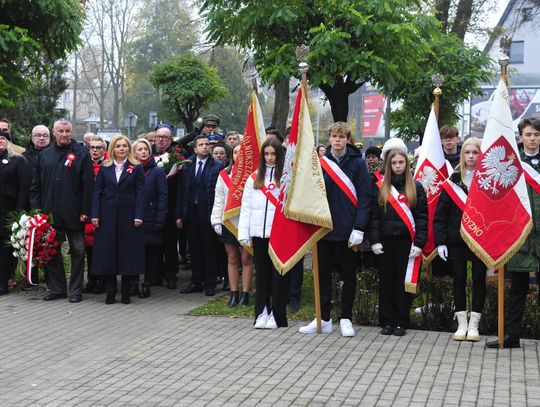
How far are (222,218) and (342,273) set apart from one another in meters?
1.90

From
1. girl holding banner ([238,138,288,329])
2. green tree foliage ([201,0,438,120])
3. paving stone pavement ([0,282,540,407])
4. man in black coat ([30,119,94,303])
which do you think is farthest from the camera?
green tree foliage ([201,0,438,120])

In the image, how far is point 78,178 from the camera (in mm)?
11477

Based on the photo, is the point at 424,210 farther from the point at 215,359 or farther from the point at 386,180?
the point at 215,359

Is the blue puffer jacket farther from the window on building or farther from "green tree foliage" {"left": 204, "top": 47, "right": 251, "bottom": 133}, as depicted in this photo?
the window on building

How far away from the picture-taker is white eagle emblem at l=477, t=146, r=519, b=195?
27.8 feet

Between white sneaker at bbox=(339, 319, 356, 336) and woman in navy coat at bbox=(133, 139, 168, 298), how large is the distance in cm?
336

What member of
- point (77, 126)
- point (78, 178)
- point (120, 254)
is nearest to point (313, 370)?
point (120, 254)

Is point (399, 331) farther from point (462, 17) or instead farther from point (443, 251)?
point (462, 17)

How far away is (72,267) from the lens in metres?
11.5

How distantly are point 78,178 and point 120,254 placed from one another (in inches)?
45.1

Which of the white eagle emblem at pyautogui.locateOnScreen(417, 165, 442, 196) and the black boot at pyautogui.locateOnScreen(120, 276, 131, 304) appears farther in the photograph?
the black boot at pyautogui.locateOnScreen(120, 276, 131, 304)

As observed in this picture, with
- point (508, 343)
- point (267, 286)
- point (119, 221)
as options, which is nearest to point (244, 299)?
point (267, 286)

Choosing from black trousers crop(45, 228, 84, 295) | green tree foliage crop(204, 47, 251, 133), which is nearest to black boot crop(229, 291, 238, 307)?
black trousers crop(45, 228, 84, 295)

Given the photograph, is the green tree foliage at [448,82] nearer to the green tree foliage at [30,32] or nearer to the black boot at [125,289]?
the green tree foliage at [30,32]
